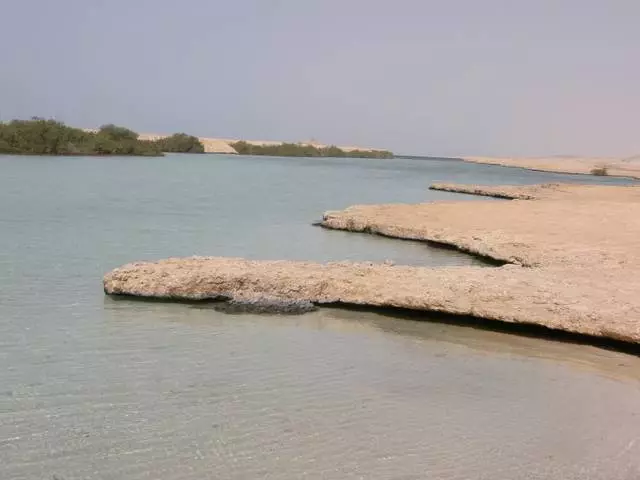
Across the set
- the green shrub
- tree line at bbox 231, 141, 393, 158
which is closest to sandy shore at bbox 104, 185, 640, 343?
the green shrub

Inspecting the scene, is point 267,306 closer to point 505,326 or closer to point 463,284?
point 463,284

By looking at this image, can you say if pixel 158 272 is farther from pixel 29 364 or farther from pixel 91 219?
pixel 91 219

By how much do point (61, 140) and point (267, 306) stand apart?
73587 mm

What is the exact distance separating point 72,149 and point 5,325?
75.4 metres

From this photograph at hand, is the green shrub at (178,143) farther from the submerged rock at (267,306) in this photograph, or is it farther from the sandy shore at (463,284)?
the submerged rock at (267,306)

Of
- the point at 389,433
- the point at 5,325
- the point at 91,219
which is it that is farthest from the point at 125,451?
the point at 91,219

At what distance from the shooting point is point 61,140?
77.5 meters

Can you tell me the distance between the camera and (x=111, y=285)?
10.9 m

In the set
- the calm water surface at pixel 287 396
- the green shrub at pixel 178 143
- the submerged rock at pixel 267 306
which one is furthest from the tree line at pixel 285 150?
the submerged rock at pixel 267 306

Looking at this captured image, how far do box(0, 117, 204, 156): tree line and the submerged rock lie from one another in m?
71.9

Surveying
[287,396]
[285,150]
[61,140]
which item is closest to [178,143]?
[285,150]

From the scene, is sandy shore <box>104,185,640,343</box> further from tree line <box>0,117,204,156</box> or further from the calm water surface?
tree line <box>0,117,204,156</box>

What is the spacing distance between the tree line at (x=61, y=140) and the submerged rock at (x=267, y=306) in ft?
236

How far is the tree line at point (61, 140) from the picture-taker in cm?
7500
